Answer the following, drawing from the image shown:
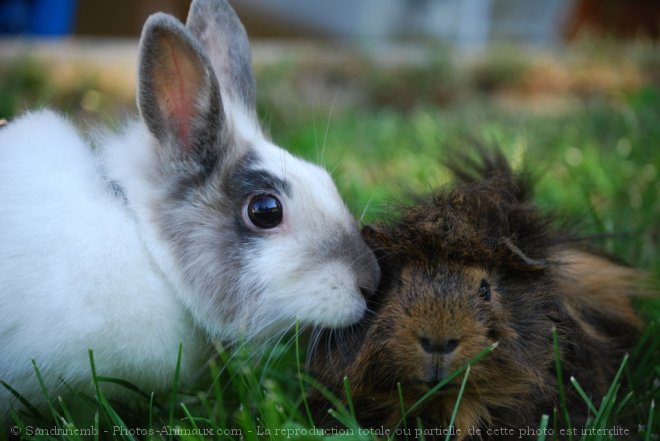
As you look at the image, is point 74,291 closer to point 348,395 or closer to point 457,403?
point 348,395

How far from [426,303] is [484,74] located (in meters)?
7.33

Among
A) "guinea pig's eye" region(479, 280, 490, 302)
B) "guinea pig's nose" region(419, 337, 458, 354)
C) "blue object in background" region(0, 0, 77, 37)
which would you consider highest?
"blue object in background" region(0, 0, 77, 37)

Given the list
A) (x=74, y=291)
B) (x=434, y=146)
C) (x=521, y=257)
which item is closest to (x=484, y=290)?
(x=521, y=257)

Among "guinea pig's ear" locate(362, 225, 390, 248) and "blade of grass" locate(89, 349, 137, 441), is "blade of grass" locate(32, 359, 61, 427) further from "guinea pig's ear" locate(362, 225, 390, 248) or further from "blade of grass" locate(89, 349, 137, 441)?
"guinea pig's ear" locate(362, 225, 390, 248)

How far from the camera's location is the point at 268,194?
219 cm

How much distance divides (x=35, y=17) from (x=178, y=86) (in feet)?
23.1

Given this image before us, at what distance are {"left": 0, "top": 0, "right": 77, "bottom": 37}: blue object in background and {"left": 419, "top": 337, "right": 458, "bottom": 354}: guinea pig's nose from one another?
7.66 metres

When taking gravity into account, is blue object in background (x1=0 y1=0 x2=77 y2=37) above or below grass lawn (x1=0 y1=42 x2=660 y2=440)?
above

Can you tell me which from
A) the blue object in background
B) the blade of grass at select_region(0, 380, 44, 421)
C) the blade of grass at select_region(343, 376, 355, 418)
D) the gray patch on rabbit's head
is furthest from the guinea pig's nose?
the blue object in background

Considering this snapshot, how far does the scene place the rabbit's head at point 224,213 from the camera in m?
2.04

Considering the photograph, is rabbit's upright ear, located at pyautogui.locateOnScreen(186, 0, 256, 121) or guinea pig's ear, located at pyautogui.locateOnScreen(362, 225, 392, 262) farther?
rabbit's upright ear, located at pyautogui.locateOnScreen(186, 0, 256, 121)

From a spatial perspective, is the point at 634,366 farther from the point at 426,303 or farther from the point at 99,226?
the point at 99,226

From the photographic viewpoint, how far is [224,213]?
221 cm

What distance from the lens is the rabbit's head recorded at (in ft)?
6.68
